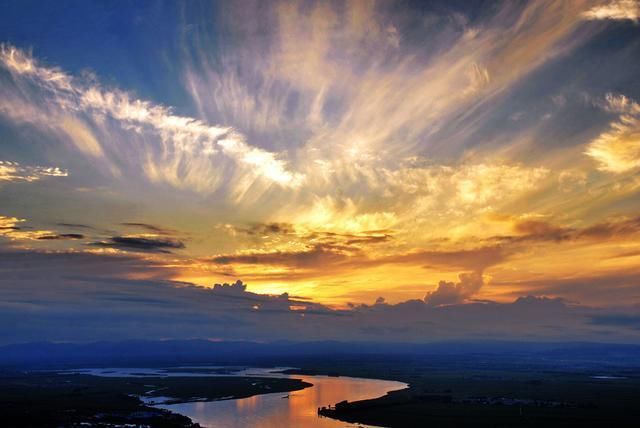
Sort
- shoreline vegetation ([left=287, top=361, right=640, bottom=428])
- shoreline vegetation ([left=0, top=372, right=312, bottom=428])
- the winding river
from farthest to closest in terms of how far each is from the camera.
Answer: the winding river, shoreline vegetation ([left=287, top=361, right=640, bottom=428]), shoreline vegetation ([left=0, top=372, right=312, bottom=428])

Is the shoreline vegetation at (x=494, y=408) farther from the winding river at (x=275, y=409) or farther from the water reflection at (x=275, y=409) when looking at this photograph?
the winding river at (x=275, y=409)

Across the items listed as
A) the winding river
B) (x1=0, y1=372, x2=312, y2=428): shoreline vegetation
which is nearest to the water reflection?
the winding river

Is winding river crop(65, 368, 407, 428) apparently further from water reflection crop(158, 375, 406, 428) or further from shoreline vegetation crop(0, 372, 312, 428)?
shoreline vegetation crop(0, 372, 312, 428)

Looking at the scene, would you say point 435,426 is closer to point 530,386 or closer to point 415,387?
point 415,387

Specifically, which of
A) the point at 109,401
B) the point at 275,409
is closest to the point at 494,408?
the point at 275,409

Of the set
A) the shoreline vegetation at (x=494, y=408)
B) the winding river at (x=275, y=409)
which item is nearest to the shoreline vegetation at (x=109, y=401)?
the winding river at (x=275, y=409)

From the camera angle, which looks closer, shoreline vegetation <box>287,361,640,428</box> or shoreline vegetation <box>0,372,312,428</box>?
shoreline vegetation <box>0,372,312,428</box>

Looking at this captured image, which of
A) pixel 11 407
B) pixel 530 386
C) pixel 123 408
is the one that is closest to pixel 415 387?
pixel 530 386
